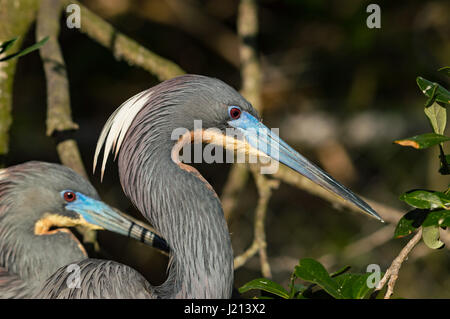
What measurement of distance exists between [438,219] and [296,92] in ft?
12.3

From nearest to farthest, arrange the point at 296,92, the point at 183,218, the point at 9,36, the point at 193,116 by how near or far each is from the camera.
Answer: the point at 183,218, the point at 193,116, the point at 9,36, the point at 296,92

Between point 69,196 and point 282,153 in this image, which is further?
point 69,196

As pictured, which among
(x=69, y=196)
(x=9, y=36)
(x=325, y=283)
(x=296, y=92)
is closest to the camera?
(x=325, y=283)

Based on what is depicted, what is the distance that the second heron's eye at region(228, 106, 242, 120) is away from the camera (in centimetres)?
208

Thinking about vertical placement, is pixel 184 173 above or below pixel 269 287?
above

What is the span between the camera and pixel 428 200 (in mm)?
1572

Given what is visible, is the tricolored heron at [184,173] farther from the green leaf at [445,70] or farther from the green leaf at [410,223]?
the green leaf at [445,70]

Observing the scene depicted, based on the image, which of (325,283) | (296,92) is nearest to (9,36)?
(325,283)

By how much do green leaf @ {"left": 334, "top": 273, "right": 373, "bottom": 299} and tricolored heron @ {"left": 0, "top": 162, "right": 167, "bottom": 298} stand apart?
37.6 inches

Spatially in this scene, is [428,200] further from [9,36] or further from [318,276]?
[9,36]

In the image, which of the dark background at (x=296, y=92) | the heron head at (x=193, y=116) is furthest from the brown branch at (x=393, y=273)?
the dark background at (x=296, y=92)

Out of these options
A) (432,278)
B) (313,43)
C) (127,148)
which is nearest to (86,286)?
(127,148)

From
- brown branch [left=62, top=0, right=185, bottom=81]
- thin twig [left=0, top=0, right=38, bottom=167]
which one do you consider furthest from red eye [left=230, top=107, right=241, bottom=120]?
thin twig [left=0, top=0, right=38, bottom=167]

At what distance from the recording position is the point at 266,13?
492 centimetres
